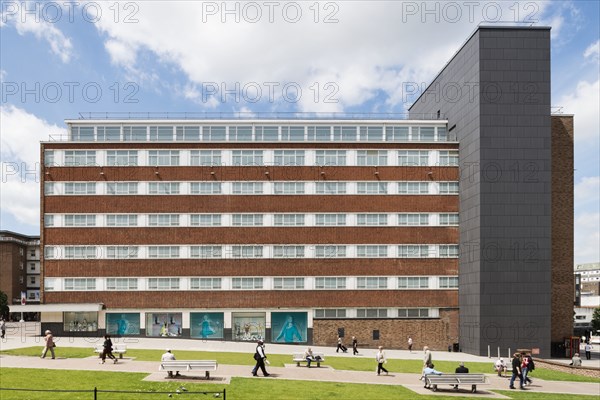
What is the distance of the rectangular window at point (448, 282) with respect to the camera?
66.2 m

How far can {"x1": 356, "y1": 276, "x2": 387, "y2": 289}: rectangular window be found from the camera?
216 feet

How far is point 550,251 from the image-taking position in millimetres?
61125

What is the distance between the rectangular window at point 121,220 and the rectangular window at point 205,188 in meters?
6.61

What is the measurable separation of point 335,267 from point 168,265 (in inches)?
677

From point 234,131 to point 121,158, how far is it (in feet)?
40.2

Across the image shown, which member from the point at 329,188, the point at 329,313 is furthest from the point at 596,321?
the point at 329,188

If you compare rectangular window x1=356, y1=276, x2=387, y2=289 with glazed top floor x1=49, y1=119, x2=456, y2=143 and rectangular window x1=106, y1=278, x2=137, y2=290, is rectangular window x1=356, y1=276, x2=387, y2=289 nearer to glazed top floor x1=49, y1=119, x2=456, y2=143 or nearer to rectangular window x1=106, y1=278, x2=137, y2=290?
glazed top floor x1=49, y1=119, x2=456, y2=143

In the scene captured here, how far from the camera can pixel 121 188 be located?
65125 millimetres

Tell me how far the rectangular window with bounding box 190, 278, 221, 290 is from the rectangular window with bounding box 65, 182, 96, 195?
45.5 feet

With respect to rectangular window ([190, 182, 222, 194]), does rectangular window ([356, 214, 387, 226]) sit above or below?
below

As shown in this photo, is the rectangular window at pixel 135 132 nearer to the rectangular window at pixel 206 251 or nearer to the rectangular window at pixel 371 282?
the rectangular window at pixel 206 251

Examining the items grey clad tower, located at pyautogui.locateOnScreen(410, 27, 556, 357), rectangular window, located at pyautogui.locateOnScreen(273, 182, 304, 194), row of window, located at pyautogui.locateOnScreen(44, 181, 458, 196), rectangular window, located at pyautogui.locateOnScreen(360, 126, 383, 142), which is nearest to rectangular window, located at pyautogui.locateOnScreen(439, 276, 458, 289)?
grey clad tower, located at pyautogui.locateOnScreen(410, 27, 556, 357)

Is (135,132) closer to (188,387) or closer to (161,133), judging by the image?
(161,133)

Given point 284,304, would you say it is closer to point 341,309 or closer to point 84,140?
point 341,309
